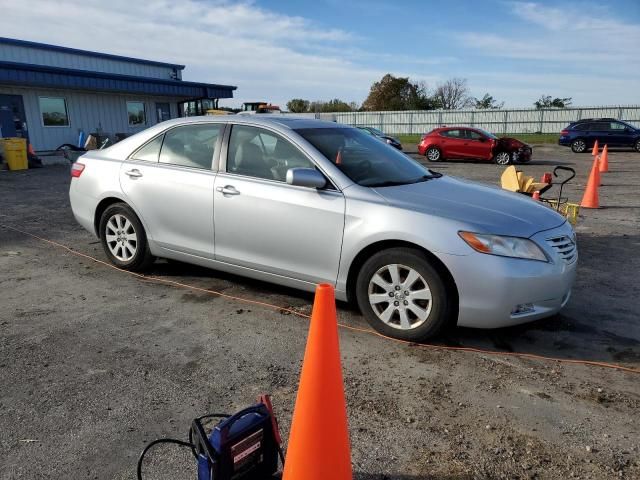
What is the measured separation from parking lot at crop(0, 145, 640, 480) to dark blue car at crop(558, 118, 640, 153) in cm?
2197

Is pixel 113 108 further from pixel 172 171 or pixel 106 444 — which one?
pixel 106 444

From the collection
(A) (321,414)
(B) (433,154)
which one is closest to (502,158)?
(B) (433,154)

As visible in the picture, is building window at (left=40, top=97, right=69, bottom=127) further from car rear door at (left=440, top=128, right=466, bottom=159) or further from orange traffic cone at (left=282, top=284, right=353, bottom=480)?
orange traffic cone at (left=282, top=284, right=353, bottom=480)

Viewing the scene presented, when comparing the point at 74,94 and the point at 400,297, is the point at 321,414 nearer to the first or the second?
the point at 400,297

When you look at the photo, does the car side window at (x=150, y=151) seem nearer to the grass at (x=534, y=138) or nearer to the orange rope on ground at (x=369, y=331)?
the orange rope on ground at (x=369, y=331)

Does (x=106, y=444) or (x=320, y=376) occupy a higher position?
(x=320, y=376)

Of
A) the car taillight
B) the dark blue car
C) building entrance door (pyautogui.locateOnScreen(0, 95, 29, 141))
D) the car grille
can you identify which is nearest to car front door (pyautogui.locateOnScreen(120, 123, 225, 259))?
the car taillight

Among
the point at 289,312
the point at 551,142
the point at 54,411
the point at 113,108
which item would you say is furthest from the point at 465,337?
the point at 551,142

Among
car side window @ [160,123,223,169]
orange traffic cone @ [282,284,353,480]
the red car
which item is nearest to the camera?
orange traffic cone @ [282,284,353,480]

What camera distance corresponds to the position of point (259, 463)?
208 centimetres

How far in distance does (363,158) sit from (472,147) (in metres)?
16.9

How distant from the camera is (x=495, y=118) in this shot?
36.8 m

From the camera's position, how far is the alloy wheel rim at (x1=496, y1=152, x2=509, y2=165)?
1944 centimetres

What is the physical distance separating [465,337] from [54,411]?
2.77 meters
